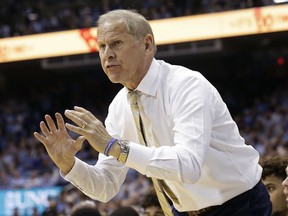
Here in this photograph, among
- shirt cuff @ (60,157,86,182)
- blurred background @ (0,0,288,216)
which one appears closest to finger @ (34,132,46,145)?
shirt cuff @ (60,157,86,182)

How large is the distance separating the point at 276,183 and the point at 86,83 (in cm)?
1708

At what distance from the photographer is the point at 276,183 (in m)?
4.61

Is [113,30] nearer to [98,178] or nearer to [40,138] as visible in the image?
[40,138]

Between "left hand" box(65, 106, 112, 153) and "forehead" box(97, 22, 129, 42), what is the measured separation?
441mm

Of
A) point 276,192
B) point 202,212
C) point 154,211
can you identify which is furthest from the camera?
point 154,211

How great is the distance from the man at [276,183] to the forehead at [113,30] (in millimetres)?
1702

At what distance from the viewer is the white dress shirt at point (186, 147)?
3.19 m

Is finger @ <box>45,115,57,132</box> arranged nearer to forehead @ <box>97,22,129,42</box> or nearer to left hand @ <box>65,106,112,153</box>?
left hand @ <box>65,106,112,153</box>

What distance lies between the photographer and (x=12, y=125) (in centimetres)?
1961

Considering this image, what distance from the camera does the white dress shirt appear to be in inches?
125

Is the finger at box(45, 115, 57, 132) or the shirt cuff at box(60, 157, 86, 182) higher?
the finger at box(45, 115, 57, 132)

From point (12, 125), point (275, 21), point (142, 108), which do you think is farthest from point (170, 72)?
point (12, 125)

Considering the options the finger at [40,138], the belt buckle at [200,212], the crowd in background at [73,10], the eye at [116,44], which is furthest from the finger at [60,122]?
the crowd in background at [73,10]

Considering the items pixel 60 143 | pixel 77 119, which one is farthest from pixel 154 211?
pixel 77 119
